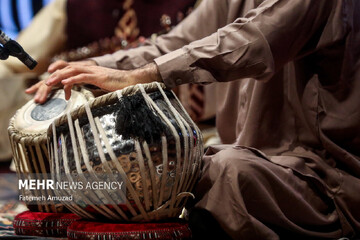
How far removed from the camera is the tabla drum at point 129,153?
119 cm

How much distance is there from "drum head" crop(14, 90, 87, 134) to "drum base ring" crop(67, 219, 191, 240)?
318mm

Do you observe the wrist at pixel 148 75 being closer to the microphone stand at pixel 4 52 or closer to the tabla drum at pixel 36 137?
the tabla drum at pixel 36 137

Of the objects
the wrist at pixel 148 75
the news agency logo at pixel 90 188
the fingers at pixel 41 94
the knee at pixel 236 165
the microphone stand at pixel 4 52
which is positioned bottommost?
the knee at pixel 236 165

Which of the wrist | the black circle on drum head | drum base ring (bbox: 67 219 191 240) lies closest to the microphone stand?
the black circle on drum head

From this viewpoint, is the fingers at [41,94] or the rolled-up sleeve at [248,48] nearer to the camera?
the rolled-up sleeve at [248,48]

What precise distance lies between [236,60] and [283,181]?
0.33 m

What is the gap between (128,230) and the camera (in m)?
1.23

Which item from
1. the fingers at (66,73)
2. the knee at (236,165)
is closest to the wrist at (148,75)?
the fingers at (66,73)

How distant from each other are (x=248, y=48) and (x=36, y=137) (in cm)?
63

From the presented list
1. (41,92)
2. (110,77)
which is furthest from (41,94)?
(110,77)

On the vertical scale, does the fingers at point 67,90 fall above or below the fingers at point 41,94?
above

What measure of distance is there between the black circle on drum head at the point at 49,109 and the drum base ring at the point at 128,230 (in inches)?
13.7

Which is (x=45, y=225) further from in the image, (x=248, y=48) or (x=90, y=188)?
(x=248, y=48)

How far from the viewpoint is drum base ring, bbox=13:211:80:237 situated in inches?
57.3
